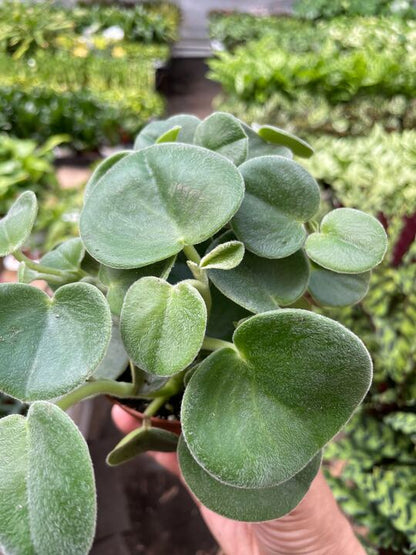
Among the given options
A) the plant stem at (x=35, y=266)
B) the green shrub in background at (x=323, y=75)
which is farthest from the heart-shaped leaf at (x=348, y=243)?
the green shrub in background at (x=323, y=75)

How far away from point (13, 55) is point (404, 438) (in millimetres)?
3122

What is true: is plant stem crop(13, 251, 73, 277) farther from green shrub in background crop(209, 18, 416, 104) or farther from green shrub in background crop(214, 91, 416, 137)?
green shrub in background crop(209, 18, 416, 104)

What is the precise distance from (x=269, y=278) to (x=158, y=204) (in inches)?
4.3

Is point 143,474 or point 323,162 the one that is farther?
point 323,162

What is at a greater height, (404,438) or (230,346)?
(230,346)

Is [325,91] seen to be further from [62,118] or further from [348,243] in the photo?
[348,243]

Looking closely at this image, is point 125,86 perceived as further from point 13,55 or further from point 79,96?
point 13,55

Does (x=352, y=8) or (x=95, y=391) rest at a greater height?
(x=95, y=391)

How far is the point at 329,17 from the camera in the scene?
3.76 meters

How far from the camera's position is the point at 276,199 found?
1.31 ft

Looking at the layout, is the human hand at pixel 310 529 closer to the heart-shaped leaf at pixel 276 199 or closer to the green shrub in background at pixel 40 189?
the heart-shaped leaf at pixel 276 199

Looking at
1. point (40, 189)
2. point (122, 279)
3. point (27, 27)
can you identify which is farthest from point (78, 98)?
point (122, 279)

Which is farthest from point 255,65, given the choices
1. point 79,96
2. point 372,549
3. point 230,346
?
point 230,346

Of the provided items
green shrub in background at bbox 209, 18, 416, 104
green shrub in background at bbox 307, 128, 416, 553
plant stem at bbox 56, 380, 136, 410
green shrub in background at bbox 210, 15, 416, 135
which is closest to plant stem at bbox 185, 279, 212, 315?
plant stem at bbox 56, 380, 136, 410
